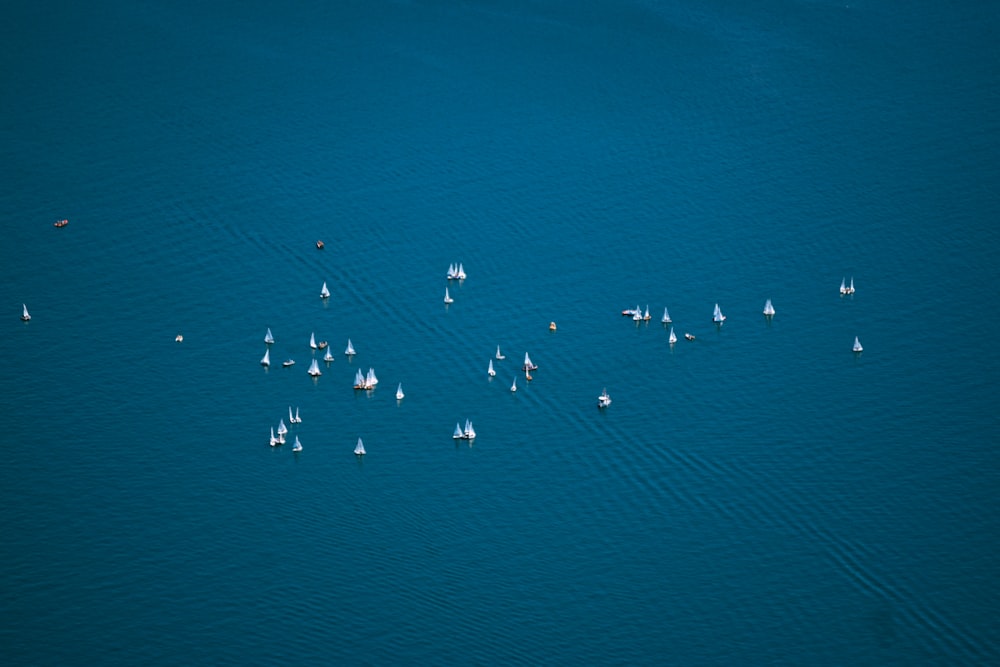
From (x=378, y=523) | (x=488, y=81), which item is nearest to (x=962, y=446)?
A: (x=378, y=523)

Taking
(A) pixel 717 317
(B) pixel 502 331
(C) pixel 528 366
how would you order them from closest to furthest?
(C) pixel 528 366 < (B) pixel 502 331 < (A) pixel 717 317

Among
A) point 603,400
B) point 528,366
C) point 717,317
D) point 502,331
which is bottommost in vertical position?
point 603,400

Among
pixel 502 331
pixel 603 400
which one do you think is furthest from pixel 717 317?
pixel 502 331

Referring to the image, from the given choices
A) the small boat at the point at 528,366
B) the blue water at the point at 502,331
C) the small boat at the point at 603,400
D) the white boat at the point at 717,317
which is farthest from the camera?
the white boat at the point at 717,317

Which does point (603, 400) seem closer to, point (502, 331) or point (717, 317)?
point (502, 331)

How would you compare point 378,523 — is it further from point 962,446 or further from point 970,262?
point 970,262

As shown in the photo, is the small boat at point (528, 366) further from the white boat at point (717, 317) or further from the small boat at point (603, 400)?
the white boat at point (717, 317)

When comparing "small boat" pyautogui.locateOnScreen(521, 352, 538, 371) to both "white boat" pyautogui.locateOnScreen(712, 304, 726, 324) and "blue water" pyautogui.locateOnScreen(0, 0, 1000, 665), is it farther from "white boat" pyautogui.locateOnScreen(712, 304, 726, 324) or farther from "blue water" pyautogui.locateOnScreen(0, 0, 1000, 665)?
"white boat" pyautogui.locateOnScreen(712, 304, 726, 324)

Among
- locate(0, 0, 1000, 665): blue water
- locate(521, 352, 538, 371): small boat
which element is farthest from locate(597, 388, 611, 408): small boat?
locate(521, 352, 538, 371): small boat

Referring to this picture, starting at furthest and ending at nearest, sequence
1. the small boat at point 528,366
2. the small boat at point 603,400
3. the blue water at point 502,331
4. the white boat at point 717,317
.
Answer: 1. the white boat at point 717,317
2. the small boat at point 528,366
3. the small boat at point 603,400
4. the blue water at point 502,331

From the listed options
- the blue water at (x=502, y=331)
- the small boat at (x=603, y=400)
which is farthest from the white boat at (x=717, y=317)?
the small boat at (x=603, y=400)
